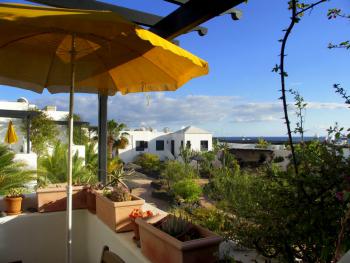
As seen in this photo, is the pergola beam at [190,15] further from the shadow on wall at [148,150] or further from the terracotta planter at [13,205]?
the shadow on wall at [148,150]

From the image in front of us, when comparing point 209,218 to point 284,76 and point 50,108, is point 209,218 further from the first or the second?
point 50,108

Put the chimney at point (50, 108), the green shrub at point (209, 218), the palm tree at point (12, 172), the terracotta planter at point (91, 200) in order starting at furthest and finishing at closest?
the chimney at point (50, 108) → the palm tree at point (12, 172) → the terracotta planter at point (91, 200) → the green shrub at point (209, 218)

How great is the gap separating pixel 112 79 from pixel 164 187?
505 inches

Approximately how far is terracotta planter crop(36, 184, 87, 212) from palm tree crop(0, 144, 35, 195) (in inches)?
201

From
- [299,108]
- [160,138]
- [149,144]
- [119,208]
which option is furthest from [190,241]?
[160,138]

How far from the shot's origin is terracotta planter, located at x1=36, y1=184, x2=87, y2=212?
3.50 meters

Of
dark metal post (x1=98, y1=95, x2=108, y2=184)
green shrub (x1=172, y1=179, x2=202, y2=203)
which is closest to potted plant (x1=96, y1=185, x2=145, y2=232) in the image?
dark metal post (x1=98, y1=95, x2=108, y2=184)

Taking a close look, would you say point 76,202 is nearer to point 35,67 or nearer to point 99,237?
point 99,237

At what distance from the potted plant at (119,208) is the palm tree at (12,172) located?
6.02m

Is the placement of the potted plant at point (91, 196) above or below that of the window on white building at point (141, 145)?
below

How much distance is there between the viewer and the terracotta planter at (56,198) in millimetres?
3504

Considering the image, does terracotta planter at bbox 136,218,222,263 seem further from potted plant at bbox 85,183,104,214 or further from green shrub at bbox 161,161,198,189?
green shrub at bbox 161,161,198,189

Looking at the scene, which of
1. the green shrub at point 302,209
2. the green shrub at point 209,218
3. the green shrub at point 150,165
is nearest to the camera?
the green shrub at point 302,209

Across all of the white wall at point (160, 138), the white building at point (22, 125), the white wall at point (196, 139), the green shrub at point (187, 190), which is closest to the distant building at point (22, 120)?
the white building at point (22, 125)
